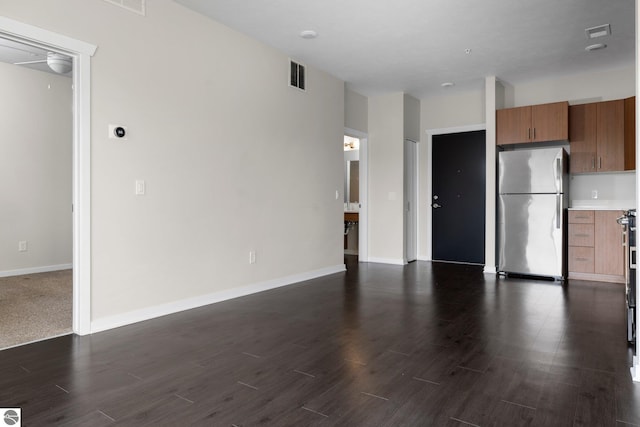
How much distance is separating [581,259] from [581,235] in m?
0.30

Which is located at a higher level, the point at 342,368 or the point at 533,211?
the point at 533,211

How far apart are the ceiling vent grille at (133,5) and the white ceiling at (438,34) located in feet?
1.36

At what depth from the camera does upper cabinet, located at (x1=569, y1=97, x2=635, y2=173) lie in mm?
5105

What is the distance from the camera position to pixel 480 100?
21.4 feet

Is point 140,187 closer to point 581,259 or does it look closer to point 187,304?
point 187,304

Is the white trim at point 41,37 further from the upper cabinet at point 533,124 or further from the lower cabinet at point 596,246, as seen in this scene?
the lower cabinet at point 596,246

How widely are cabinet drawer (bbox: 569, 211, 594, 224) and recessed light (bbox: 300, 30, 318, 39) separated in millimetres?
3795

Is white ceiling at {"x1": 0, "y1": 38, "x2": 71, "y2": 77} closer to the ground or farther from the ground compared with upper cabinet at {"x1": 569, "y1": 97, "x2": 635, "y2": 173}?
farther from the ground

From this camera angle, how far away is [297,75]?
5.11m

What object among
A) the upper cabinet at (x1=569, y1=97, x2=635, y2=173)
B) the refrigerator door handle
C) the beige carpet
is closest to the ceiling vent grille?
the beige carpet

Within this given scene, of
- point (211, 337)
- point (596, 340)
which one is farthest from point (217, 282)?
point (596, 340)

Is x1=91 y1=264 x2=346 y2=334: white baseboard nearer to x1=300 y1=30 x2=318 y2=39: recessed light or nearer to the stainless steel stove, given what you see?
x1=300 y1=30 x2=318 y2=39: recessed light

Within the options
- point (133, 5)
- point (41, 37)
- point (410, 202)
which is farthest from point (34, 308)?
point (410, 202)

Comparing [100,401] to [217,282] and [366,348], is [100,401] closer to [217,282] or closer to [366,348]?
[366,348]
